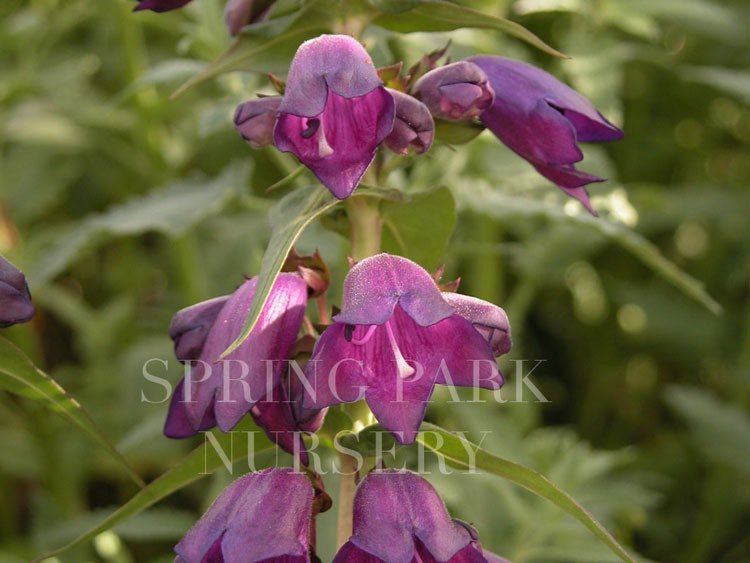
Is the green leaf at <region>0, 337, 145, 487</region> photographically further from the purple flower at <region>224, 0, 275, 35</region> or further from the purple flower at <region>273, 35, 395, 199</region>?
the purple flower at <region>224, 0, 275, 35</region>

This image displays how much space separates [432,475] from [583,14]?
3.97 feet

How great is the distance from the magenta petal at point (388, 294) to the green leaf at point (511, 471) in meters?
0.16

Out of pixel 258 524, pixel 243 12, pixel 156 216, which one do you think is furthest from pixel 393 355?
pixel 156 216

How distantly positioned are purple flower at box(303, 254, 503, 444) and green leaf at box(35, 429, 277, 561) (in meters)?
0.20

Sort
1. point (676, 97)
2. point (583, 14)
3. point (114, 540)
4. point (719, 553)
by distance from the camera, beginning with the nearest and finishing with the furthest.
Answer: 1. point (114, 540)
2. point (583, 14)
3. point (719, 553)
4. point (676, 97)

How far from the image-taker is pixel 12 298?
1.23 meters

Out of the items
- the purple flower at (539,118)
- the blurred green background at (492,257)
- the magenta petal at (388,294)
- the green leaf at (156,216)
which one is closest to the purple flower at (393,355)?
the magenta petal at (388,294)

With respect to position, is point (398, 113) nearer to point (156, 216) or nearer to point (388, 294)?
point (388, 294)

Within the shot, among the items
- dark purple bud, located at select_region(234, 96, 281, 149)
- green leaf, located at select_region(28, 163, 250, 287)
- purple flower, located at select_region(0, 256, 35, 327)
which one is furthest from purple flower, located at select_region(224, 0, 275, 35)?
green leaf, located at select_region(28, 163, 250, 287)

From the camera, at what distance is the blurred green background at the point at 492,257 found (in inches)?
88.9

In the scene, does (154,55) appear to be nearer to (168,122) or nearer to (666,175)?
(168,122)

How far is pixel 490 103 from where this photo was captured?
132cm

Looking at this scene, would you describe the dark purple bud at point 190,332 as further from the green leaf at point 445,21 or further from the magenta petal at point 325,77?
the green leaf at point 445,21

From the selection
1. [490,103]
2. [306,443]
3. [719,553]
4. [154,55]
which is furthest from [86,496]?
[490,103]
